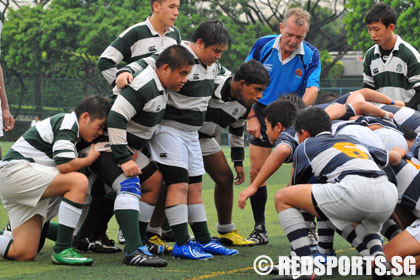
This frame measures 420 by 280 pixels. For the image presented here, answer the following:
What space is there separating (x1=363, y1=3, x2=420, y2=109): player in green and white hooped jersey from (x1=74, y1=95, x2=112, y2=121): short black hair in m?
2.84

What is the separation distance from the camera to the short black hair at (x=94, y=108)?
5.46 meters

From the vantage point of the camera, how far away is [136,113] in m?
5.46

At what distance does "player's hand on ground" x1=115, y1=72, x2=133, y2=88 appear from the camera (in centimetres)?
537

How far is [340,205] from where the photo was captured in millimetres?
4535

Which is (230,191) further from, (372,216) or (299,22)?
(372,216)

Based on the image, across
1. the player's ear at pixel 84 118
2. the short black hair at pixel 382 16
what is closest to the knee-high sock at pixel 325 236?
the player's ear at pixel 84 118

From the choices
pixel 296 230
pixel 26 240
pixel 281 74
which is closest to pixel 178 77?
pixel 296 230

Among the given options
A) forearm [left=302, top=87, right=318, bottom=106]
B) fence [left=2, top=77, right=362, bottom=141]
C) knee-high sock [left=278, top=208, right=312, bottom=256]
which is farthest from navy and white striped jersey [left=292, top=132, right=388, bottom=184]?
fence [left=2, top=77, right=362, bottom=141]

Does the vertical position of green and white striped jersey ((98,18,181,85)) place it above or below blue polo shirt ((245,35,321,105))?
above

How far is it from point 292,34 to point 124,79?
2082 millimetres

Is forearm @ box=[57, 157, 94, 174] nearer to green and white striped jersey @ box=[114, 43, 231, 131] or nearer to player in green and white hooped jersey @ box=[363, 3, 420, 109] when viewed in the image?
green and white striped jersey @ box=[114, 43, 231, 131]

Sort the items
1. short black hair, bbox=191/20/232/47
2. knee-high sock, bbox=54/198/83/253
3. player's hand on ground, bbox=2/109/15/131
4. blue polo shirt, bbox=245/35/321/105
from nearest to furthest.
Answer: knee-high sock, bbox=54/198/83/253 < short black hair, bbox=191/20/232/47 < blue polo shirt, bbox=245/35/321/105 < player's hand on ground, bbox=2/109/15/131

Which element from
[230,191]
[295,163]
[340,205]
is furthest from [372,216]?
[230,191]

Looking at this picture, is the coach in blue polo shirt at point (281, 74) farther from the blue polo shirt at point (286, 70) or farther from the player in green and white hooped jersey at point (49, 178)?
the player in green and white hooped jersey at point (49, 178)
